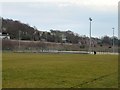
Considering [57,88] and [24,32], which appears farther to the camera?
[24,32]

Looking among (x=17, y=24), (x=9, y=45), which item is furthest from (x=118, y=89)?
(x=17, y=24)

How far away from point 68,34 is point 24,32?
107ft

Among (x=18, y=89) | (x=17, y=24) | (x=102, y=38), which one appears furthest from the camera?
(x=102, y=38)

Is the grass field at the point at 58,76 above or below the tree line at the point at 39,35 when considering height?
below

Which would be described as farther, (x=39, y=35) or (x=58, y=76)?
(x=39, y=35)

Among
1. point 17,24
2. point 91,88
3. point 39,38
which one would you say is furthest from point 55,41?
point 91,88

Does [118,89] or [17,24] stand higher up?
[17,24]

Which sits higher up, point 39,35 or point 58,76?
point 39,35

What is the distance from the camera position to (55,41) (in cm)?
18075

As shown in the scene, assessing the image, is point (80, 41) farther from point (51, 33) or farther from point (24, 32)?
point (24, 32)

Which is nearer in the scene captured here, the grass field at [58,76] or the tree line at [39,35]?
the grass field at [58,76]

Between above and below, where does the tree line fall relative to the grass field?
above

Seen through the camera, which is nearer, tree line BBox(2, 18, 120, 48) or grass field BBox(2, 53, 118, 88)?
grass field BBox(2, 53, 118, 88)

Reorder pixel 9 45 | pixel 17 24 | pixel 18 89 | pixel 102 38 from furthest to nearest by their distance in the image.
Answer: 1. pixel 102 38
2. pixel 17 24
3. pixel 9 45
4. pixel 18 89
